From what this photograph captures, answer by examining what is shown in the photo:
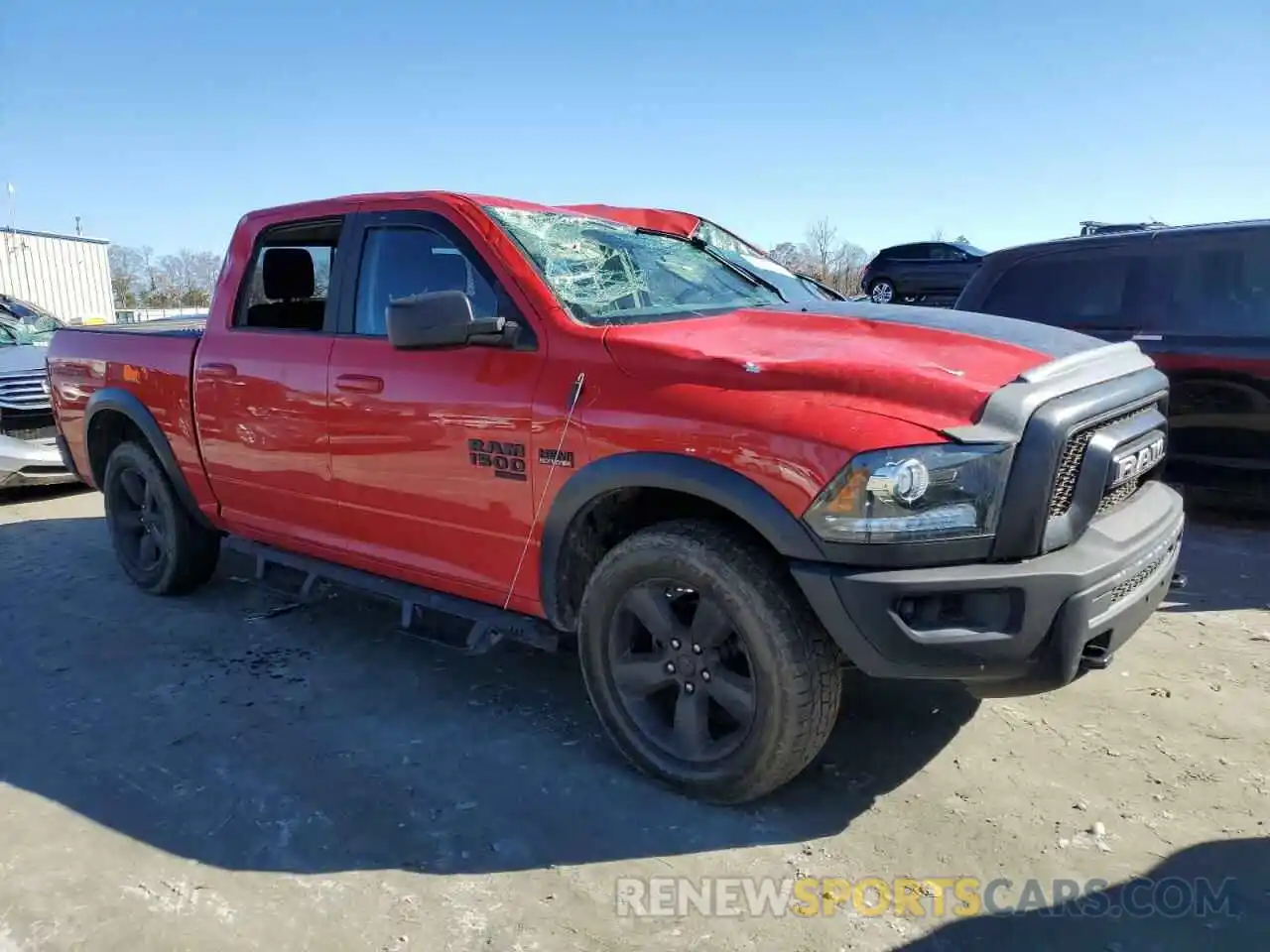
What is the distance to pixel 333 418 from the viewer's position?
3.76 m

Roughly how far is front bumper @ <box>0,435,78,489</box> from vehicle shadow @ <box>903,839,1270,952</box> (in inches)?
279

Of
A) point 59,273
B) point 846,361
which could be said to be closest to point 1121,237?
point 846,361

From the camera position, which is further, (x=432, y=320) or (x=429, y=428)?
(x=429, y=428)

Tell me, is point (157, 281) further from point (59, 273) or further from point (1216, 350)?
point (1216, 350)

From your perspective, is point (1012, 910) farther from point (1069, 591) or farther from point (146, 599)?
point (146, 599)

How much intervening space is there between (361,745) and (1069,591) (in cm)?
244

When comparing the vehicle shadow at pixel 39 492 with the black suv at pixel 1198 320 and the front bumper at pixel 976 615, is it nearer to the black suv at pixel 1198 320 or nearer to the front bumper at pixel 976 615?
the front bumper at pixel 976 615

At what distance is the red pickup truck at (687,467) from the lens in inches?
98.0

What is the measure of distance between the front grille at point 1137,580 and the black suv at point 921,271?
16807 mm

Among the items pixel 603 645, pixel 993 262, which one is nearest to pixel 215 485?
pixel 603 645

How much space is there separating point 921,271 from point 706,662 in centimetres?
1846

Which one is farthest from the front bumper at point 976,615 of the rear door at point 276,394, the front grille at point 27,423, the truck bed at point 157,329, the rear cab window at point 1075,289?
the front grille at point 27,423

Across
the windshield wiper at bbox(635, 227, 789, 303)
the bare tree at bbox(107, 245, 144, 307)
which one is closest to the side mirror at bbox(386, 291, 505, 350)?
the windshield wiper at bbox(635, 227, 789, 303)

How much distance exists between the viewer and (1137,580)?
2.78 m
